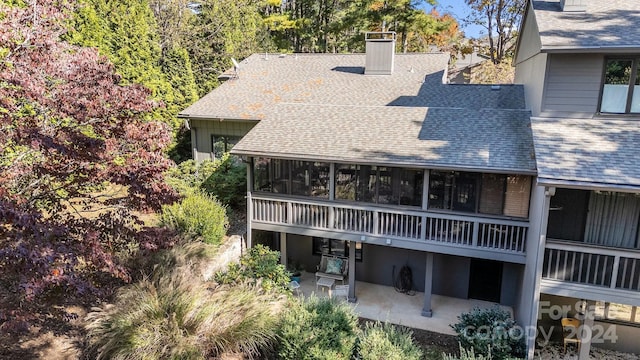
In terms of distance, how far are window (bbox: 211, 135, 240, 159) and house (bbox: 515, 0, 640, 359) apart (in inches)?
435

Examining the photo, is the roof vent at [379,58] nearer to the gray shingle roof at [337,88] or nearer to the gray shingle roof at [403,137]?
the gray shingle roof at [337,88]

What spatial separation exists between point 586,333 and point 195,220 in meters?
10.1

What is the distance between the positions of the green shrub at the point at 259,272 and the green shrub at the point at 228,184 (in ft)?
12.7

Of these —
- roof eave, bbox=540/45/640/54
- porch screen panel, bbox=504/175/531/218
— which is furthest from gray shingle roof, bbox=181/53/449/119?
porch screen panel, bbox=504/175/531/218

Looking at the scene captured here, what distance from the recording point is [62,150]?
5539 mm

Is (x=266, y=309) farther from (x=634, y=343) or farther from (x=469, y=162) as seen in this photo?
(x=634, y=343)

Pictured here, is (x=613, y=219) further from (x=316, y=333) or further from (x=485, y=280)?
(x=316, y=333)

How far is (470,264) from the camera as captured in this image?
38.1 ft

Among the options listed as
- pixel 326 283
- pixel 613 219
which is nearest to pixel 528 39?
pixel 613 219

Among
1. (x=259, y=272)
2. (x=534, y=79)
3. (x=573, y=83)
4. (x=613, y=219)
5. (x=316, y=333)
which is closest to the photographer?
(x=316, y=333)

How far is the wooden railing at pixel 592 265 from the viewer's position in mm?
8133

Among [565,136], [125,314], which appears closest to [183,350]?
[125,314]

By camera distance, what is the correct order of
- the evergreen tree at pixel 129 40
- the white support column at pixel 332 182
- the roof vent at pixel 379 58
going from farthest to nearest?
the roof vent at pixel 379 58 < the evergreen tree at pixel 129 40 < the white support column at pixel 332 182

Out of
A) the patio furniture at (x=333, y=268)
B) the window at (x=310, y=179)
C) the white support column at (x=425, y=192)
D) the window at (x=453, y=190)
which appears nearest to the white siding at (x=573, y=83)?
the window at (x=453, y=190)
